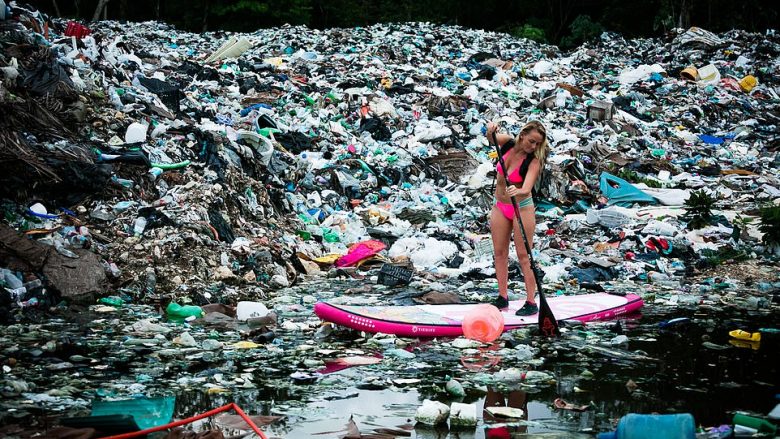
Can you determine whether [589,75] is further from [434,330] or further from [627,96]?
[434,330]

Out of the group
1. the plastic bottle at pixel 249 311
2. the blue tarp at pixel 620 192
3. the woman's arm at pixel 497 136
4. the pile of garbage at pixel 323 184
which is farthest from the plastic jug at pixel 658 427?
the blue tarp at pixel 620 192

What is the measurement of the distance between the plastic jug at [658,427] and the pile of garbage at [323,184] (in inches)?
74.8

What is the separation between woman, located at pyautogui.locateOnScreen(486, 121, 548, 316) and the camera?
5062 millimetres

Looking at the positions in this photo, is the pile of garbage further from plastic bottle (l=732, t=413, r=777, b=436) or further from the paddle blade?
plastic bottle (l=732, t=413, r=777, b=436)

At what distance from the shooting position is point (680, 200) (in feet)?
30.5

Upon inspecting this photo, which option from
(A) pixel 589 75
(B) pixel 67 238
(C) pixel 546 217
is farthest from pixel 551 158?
(B) pixel 67 238

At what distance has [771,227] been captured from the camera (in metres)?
7.36

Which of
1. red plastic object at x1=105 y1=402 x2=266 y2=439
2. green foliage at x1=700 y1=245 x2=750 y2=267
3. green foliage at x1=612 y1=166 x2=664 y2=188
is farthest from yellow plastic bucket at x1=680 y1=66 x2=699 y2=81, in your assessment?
red plastic object at x1=105 y1=402 x2=266 y2=439

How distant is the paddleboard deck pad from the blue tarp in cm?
395

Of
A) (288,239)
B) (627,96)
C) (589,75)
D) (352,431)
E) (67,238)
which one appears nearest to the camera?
(352,431)

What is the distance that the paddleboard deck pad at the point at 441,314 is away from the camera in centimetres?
472

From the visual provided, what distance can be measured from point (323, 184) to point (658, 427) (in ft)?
23.1

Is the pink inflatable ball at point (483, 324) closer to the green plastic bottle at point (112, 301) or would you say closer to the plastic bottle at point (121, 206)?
the green plastic bottle at point (112, 301)

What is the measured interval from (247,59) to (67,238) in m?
9.19
